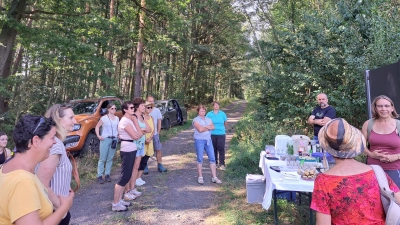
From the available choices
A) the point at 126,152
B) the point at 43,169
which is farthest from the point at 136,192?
the point at 43,169

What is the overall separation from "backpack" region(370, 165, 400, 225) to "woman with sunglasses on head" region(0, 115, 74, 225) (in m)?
1.96

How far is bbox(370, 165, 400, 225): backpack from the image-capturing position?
1.69 m

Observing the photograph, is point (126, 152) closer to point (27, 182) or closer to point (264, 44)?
point (27, 182)

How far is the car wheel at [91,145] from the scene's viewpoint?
777cm

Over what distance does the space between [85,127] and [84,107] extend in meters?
1.48

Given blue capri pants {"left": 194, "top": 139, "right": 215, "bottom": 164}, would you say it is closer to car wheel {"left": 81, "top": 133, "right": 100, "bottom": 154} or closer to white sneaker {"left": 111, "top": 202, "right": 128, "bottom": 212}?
white sneaker {"left": 111, "top": 202, "right": 128, "bottom": 212}

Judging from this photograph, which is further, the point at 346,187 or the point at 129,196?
the point at 129,196

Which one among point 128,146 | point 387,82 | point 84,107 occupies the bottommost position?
point 128,146

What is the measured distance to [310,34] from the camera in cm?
1033

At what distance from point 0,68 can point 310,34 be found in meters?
10.7

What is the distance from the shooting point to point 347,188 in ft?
5.78

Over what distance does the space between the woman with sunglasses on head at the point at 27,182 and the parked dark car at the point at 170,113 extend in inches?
479

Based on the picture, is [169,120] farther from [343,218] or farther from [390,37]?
[343,218]

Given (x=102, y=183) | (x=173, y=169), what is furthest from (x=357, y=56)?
(x=102, y=183)
